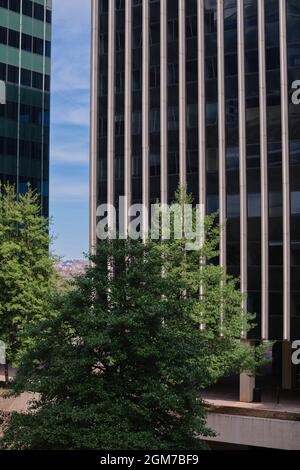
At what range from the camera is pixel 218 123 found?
47.0 m

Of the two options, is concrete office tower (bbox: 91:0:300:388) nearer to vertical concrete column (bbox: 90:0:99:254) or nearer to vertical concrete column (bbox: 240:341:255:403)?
vertical concrete column (bbox: 90:0:99:254)

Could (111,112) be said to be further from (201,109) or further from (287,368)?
(287,368)

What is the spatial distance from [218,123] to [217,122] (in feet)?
0.46

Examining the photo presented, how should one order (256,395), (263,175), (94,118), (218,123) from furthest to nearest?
(94,118) < (218,123) < (263,175) < (256,395)

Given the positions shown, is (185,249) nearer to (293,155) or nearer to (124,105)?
(293,155)

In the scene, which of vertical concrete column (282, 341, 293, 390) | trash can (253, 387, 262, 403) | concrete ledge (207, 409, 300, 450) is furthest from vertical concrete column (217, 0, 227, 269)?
concrete ledge (207, 409, 300, 450)

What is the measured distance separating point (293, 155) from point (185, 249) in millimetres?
12546

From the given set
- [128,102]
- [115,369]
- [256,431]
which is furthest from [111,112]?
[115,369]

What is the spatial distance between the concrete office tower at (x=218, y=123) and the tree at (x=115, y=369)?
2070 centimetres

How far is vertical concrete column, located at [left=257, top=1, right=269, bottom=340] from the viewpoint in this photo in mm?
44156

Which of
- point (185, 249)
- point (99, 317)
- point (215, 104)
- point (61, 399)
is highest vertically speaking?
point (215, 104)

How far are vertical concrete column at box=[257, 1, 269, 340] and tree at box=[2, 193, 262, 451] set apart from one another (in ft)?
66.0
